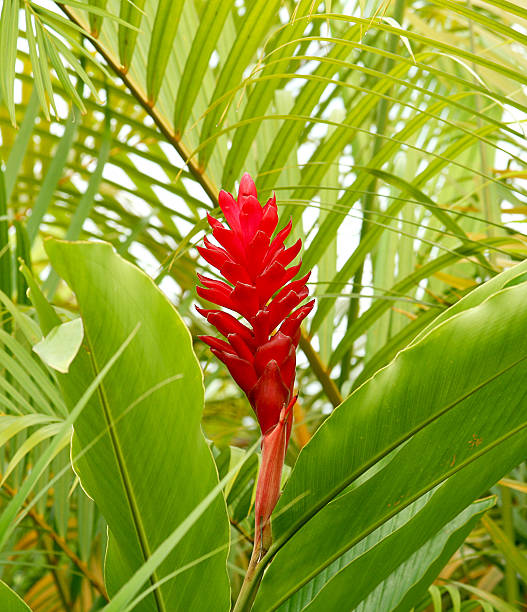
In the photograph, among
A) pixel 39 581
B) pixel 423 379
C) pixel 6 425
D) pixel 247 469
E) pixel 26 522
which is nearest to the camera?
pixel 423 379

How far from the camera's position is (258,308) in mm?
350

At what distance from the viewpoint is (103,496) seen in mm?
356

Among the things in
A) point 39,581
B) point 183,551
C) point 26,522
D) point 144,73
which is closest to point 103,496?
point 183,551

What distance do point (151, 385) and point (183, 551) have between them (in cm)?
10

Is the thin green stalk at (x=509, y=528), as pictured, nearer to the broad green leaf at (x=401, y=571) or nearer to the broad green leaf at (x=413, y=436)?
the broad green leaf at (x=401, y=571)

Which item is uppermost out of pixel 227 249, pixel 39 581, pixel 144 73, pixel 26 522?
pixel 144 73

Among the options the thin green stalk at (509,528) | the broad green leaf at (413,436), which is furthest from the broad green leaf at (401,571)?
the thin green stalk at (509,528)

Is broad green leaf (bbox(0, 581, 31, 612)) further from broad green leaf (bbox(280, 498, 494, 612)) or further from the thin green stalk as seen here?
the thin green stalk

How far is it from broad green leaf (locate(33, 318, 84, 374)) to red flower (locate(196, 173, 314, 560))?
76 millimetres

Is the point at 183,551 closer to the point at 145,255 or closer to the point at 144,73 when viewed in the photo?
the point at 144,73

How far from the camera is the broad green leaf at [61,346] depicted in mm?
278

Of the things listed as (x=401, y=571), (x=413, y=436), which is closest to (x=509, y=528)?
(x=401, y=571)

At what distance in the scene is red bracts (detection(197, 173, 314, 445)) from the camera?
35cm

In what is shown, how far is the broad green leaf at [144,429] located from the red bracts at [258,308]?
0.04 m
